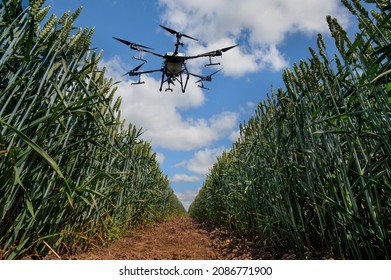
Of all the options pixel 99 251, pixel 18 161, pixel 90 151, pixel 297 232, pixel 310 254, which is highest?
pixel 90 151

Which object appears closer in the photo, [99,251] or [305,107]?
[305,107]

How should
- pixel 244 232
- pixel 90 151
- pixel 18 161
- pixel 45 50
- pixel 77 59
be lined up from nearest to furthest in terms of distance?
pixel 18 161 → pixel 45 50 → pixel 77 59 → pixel 90 151 → pixel 244 232

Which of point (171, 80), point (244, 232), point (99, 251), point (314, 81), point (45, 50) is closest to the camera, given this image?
point (45, 50)

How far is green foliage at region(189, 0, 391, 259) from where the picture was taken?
126 cm

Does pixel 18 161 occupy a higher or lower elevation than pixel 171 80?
lower

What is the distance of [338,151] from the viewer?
159 centimetres

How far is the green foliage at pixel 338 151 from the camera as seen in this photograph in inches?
49.6

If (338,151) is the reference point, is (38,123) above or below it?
above

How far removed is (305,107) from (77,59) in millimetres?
1320

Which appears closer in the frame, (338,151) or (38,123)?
(38,123)

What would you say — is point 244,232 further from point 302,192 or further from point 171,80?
point 171,80
